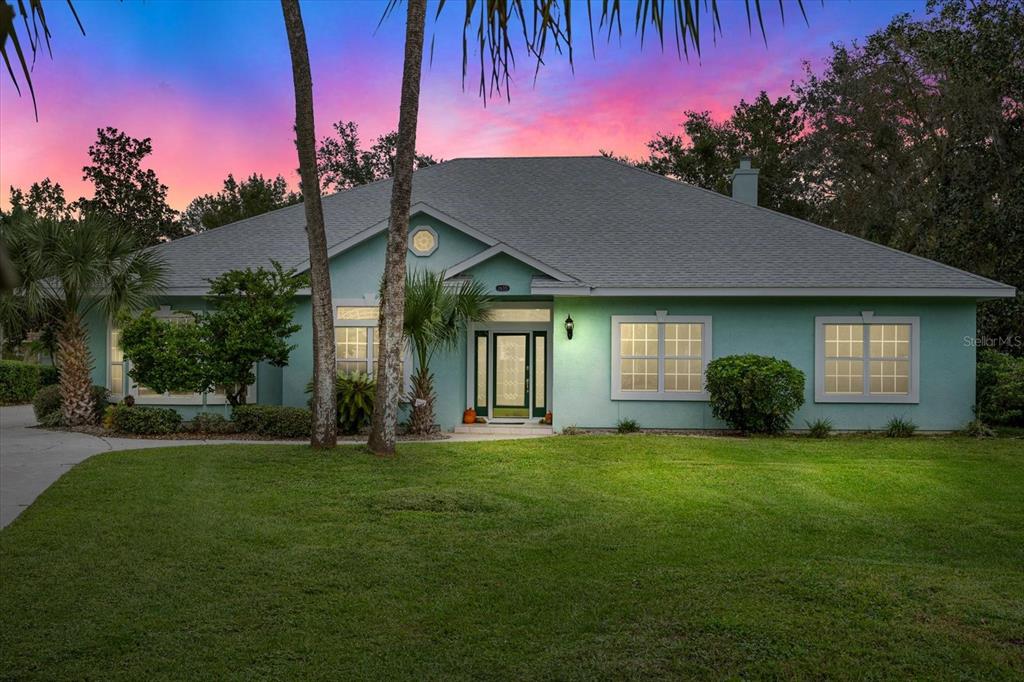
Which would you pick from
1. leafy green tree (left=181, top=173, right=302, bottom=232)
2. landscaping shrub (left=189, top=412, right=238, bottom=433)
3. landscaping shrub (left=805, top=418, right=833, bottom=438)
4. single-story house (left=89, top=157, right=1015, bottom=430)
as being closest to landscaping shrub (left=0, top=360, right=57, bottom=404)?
single-story house (left=89, top=157, right=1015, bottom=430)

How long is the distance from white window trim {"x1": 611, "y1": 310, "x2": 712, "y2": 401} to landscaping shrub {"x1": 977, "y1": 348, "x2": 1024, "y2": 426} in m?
5.49

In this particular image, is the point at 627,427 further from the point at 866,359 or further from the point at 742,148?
the point at 742,148

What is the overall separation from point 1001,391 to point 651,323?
7.02 meters

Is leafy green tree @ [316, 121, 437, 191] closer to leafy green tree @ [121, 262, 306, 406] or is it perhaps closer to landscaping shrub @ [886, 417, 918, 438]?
leafy green tree @ [121, 262, 306, 406]

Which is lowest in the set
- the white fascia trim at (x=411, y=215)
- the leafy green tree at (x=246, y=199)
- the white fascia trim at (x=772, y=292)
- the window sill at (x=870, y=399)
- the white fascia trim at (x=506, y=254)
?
the window sill at (x=870, y=399)

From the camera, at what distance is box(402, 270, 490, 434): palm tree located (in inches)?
627

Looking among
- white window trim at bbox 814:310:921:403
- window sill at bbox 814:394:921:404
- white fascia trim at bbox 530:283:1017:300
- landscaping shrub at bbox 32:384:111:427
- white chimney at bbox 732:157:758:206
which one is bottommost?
landscaping shrub at bbox 32:384:111:427

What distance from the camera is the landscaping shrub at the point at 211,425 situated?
16.6m

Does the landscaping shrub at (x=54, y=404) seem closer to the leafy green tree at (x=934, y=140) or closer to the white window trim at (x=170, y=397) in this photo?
the white window trim at (x=170, y=397)

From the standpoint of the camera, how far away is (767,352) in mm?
17094

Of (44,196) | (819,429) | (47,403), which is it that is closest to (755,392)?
(819,429)

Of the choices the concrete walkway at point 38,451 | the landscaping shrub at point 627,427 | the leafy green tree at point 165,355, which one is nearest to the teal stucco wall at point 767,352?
A: the landscaping shrub at point 627,427

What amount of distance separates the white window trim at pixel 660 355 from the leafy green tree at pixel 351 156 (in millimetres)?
23402

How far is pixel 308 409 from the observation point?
16.4m
